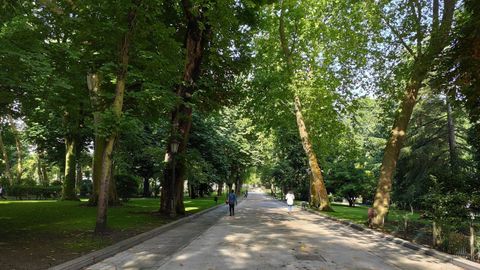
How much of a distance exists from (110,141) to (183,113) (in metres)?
9.39

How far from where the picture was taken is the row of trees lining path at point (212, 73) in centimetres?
1314

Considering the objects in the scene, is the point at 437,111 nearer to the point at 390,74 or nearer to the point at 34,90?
the point at 390,74

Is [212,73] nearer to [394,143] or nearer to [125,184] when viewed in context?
[394,143]

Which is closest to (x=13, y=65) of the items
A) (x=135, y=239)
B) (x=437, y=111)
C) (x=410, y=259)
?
(x=135, y=239)

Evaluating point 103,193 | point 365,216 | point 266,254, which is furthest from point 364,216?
point 103,193

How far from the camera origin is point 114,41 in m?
13.9

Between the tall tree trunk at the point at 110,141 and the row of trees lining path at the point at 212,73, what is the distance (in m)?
0.04

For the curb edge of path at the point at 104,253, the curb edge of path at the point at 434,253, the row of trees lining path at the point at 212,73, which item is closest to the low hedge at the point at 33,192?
the row of trees lining path at the point at 212,73

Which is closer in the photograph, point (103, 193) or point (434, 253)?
point (434, 253)

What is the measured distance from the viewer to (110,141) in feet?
44.1

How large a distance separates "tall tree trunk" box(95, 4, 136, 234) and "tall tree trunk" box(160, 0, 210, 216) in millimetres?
7111

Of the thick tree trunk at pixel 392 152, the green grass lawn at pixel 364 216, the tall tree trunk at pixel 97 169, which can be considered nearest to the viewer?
the thick tree trunk at pixel 392 152

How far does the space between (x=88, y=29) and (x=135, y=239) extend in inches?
290

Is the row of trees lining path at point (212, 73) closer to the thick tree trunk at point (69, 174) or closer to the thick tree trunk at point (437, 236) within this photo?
the thick tree trunk at point (69, 174)
